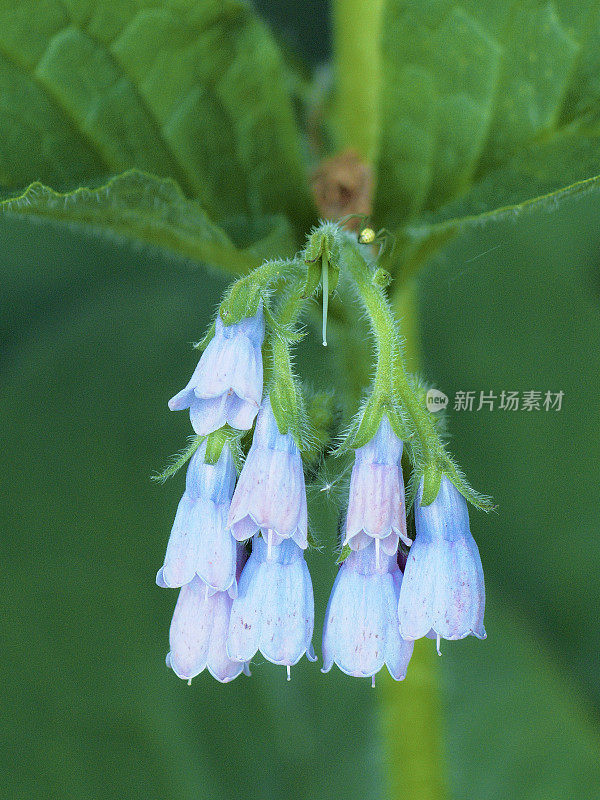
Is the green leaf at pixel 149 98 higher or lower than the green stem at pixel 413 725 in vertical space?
higher

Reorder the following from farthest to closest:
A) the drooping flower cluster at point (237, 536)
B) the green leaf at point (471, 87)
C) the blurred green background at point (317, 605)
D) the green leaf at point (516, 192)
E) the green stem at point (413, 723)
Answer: the blurred green background at point (317, 605), the green stem at point (413, 723), the green leaf at point (471, 87), the green leaf at point (516, 192), the drooping flower cluster at point (237, 536)

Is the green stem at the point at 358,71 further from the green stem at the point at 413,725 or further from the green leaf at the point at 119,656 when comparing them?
the green leaf at the point at 119,656

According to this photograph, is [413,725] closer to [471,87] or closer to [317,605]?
[317,605]

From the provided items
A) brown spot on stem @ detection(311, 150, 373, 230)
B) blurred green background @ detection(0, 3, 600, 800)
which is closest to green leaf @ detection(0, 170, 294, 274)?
brown spot on stem @ detection(311, 150, 373, 230)

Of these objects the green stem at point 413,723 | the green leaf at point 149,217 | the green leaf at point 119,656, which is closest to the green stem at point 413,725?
the green stem at point 413,723

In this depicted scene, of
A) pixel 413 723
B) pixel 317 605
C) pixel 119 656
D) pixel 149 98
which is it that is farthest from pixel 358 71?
pixel 119 656

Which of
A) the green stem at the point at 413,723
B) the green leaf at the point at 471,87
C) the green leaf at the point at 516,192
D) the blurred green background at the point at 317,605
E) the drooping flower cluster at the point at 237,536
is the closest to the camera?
the drooping flower cluster at the point at 237,536

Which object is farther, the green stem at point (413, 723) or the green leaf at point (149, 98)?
the green stem at point (413, 723)

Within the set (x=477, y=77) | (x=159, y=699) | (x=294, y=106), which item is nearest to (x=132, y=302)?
(x=294, y=106)

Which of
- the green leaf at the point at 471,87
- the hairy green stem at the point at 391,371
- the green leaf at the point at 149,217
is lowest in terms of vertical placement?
the hairy green stem at the point at 391,371
